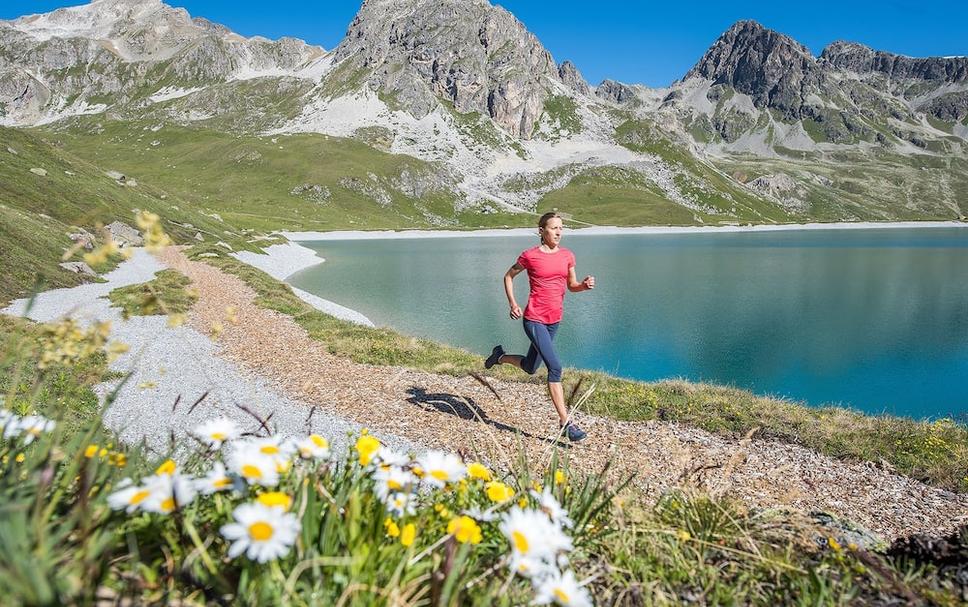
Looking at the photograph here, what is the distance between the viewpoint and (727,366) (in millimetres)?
27609

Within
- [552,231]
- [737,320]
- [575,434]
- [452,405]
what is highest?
[552,231]

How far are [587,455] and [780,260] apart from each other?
8736cm

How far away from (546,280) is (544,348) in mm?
1324

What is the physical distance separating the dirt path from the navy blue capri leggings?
1.35 m

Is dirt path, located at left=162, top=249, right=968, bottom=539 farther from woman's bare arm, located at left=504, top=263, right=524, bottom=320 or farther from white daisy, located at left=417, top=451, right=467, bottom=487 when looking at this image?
woman's bare arm, located at left=504, top=263, right=524, bottom=320

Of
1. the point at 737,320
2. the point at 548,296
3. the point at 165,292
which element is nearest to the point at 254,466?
the point at 548,296

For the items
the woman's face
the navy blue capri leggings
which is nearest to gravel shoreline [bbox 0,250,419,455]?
the navy blue capri leggings

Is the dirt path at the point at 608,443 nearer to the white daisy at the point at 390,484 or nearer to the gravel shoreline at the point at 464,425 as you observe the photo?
the gravel shoreline at the point at 464,425

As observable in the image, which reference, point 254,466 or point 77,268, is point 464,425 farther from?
point 77,268

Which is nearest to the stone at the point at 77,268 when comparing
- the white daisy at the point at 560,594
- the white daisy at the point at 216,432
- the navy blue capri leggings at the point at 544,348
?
the navy blue capri leggings at the point at 544,348

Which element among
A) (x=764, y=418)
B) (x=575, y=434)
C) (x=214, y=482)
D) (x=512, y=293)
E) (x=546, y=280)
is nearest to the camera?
(x=214, y=482)

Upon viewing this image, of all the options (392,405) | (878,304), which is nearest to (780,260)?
(878,304)

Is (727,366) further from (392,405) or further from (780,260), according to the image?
(780,260)

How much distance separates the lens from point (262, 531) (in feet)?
6.60
